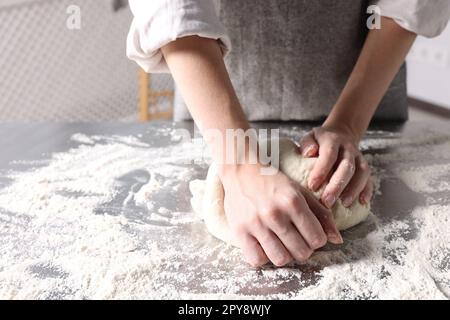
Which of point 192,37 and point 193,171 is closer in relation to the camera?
point 192,37

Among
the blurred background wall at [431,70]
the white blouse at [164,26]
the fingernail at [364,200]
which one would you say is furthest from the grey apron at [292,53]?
the blurred background wall at [431,70]

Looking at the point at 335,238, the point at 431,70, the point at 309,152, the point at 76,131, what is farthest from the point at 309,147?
the point at 431,70

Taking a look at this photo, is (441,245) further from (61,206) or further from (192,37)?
(61,206)

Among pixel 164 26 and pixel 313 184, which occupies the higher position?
pixel 164 26

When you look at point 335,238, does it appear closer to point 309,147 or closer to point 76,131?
point 309,147

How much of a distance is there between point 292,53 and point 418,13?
22 centimetres

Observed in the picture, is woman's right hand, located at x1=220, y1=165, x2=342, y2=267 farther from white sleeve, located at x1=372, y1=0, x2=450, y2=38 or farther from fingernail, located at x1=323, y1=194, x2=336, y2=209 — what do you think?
white sleeve, located at x1=372, y1=0, x2=450, y2=38

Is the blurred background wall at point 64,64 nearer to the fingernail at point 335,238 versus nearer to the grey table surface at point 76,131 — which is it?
the grey table surface at point 76,131

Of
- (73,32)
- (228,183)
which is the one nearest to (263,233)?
(228,183)

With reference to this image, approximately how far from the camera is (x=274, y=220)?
61cm
